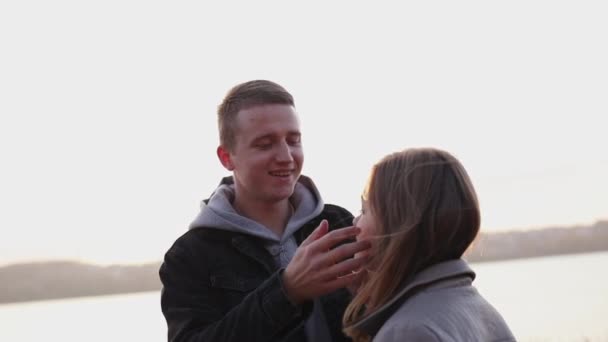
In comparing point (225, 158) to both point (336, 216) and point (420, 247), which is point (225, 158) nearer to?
point (336, 216)

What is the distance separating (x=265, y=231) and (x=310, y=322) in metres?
0.43

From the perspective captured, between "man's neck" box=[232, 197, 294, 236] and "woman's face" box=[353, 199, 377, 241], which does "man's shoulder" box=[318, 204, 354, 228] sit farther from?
"woman's face" box=[353, 199, 377, 241]

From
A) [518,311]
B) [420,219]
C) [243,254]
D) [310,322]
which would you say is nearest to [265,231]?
[243,254]

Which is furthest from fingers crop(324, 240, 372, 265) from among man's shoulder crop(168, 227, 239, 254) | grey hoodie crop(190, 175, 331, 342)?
man's shoulder crop(168, 227, 239, 254)

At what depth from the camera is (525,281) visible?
2753cm

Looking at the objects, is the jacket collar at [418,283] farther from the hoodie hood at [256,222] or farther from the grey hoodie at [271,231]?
the hoodie hood at [256,222]

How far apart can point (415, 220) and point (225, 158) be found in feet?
4.62

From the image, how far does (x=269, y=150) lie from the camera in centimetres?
392

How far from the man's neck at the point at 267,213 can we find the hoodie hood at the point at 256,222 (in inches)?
1.7

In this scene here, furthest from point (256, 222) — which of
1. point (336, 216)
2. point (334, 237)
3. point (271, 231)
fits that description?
point (334, 237)

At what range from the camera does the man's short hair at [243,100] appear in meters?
3.99

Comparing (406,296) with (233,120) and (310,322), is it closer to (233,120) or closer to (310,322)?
(310,322)

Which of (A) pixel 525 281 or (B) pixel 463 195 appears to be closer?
(B) pixel 463 195

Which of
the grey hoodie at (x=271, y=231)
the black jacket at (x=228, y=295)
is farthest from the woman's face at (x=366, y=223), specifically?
the grey hoodie at (x=271, y=231)
